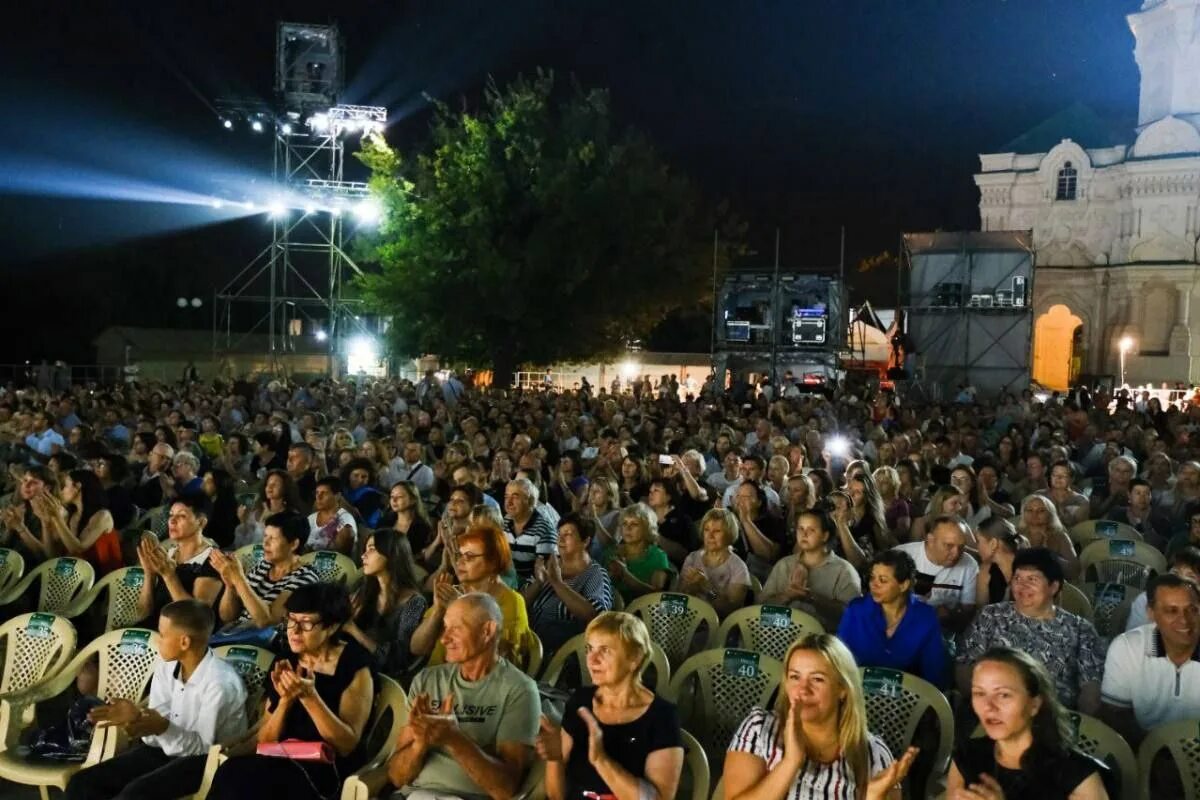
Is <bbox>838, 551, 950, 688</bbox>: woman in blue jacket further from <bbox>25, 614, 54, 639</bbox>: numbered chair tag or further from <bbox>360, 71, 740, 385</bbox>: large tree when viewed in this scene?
<bbox>360, 71, 740, 385</bbox>: large tree

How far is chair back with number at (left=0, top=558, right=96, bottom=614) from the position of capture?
18.8 ft

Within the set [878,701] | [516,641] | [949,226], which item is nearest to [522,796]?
[516,641]

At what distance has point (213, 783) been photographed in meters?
3.62

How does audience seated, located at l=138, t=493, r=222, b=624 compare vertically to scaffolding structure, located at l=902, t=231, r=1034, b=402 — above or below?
below

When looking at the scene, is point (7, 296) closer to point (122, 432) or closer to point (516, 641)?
point (122, 432)

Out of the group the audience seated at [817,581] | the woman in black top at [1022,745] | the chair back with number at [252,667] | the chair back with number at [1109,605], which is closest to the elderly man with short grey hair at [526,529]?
the audience seated at [817,581]

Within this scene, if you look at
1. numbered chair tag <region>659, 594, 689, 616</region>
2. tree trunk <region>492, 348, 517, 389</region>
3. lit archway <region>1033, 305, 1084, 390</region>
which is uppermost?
lit archway <region>1033, 305, 1084, 390</region>

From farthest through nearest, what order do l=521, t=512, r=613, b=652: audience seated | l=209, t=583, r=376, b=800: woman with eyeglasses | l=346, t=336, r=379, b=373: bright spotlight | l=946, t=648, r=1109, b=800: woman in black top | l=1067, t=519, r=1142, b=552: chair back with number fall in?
l=346, t=336, r=379, b=373: bright spotlight
l=1067, t=519, r=1142, b=552: chair back with number
l=521, t=512, r=613, b=652: audience seated
l=209, t=583, r=376, b=800: woman with eyeglasses
l=946, t=648, r=1109, b=800: woman in black top

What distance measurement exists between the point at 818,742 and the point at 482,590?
5.97ft

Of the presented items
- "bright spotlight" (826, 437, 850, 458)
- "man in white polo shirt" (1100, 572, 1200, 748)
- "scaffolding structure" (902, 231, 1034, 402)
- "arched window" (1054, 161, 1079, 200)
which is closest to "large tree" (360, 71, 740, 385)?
"scaffolding structure" (902, 231, 1034, 402)

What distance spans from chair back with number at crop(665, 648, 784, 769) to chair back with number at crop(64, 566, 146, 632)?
313cm

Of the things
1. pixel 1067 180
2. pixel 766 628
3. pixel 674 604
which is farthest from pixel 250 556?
pixel 1067 180

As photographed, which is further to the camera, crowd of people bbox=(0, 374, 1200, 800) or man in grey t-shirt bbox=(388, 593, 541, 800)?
man in grey t-shirt bbox=(388, 593, 541, 800)

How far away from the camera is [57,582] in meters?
5.80
